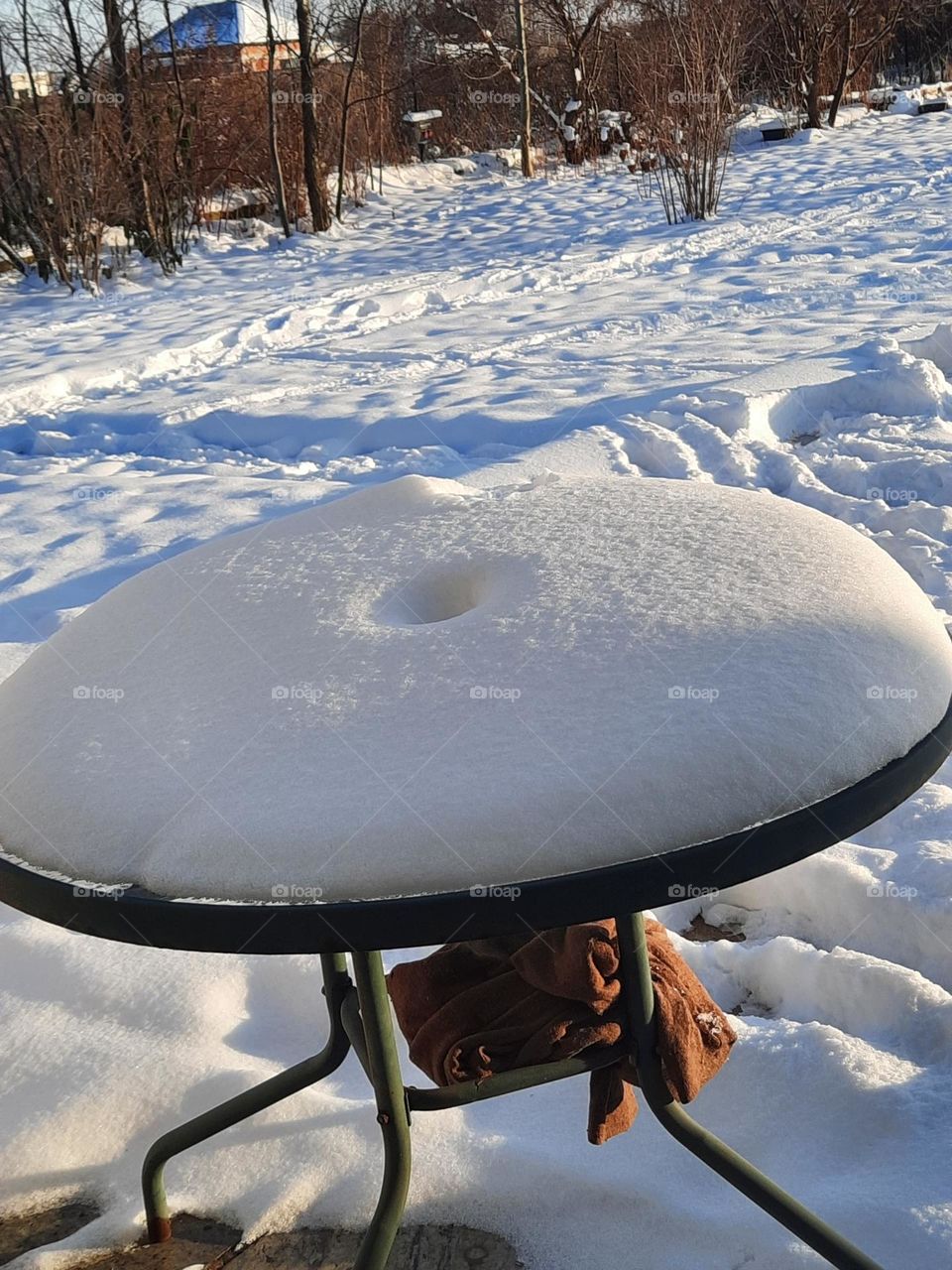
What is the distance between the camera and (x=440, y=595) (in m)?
1.30

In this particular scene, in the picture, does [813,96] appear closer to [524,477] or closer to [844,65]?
[844,65]

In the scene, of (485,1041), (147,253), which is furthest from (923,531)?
(147,253)

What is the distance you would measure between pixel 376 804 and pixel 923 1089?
102 centimetres

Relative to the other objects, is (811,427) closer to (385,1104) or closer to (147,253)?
(385,1104)

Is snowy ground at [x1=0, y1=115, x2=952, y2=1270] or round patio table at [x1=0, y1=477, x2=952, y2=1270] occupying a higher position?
round patio table at [x1=0, y1=477, x2=952, y2=1270]

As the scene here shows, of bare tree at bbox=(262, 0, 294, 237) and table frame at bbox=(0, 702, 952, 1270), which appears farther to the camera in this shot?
bare tree at bbox=(262, 0, 294, 237)

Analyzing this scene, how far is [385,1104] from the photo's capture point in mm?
1216

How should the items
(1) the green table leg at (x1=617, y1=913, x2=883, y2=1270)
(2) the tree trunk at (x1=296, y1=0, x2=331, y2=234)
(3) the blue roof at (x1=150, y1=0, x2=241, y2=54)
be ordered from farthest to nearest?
(3) the blue roof at (x1=150, y1=0, x2=241, y2=54) < (2) the tree trunk at (x1=296, y1=0, x2=331, y2=234) < (1) the green table leg at (x1=617, y1=913, x2=883, y2=1270)

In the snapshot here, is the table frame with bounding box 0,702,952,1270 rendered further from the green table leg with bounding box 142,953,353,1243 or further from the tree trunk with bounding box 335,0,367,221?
the tree trunk with bounding box 335,0,367,221

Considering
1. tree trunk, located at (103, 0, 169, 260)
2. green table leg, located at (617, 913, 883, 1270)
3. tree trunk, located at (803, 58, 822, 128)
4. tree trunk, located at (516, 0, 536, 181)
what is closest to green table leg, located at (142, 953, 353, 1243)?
green table leg, located at (617, 913, 883, 1270)

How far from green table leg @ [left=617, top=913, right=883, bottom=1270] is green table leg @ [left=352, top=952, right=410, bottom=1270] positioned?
0.81 ft

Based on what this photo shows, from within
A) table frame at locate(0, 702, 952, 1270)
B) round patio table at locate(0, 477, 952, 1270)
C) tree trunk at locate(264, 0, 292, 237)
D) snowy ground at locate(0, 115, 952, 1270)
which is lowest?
snowy ground at locate(0, 115, 952, 1270)

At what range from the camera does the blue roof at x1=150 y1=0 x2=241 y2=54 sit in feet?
36.9

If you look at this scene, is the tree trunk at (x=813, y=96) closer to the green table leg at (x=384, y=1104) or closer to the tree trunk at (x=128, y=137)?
the tree trunk at (x=128, y=137)
